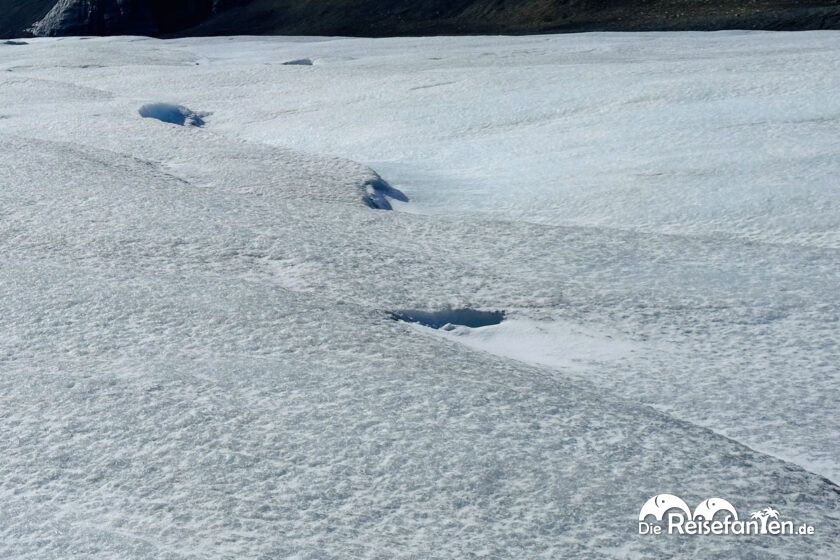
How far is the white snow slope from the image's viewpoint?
1272 mm

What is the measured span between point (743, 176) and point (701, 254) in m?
0.83

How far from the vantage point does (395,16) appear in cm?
1805

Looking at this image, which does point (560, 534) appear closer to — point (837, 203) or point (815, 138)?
point (837, 203)

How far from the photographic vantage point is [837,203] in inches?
109

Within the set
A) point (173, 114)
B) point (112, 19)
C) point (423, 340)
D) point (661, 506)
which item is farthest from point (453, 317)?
point (112, 19)

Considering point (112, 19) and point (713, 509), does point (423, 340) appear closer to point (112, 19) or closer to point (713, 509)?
point (713, 509)

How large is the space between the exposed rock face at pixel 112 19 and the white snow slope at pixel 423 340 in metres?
17.9

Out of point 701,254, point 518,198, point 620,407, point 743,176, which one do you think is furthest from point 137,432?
point 743,176

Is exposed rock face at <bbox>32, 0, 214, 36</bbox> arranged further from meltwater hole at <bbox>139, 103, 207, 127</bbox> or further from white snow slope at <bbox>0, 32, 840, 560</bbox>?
white snow slope at <bbox>0, 32, 840, 560</bbox>

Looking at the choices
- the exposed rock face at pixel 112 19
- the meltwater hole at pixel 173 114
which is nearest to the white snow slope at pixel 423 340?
the meltwater hole at pixel 173 114

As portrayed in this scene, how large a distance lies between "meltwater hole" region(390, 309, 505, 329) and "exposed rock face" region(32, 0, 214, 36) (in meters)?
20.3

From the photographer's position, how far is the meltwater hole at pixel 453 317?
2021mm

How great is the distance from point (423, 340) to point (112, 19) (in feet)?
68.0

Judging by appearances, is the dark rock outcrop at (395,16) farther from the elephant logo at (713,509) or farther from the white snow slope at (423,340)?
the elephant logo at (713,509)
